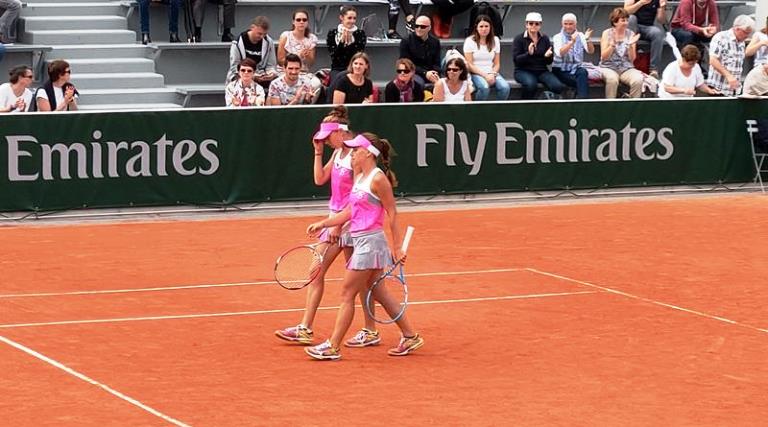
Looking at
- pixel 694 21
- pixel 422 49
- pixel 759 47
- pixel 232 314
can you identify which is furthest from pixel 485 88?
pixel 232 314

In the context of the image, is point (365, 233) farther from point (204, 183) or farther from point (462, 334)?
point (204, 183)

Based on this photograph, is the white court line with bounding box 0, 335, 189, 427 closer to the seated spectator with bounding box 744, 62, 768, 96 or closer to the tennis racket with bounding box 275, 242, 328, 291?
the tennis racket with bounding box 275, 242, 328, 291

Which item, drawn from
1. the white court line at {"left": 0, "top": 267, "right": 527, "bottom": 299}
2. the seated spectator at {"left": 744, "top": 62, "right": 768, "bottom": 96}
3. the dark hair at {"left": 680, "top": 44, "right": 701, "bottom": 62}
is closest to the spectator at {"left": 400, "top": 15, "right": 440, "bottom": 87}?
the dark hair at {"left": 680, "top": 44, "right": 701, "bottom": 62}

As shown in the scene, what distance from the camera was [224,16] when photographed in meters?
24.9

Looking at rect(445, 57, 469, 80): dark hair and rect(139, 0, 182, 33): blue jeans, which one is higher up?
rect(139, 0, 182, 33): blue jeans

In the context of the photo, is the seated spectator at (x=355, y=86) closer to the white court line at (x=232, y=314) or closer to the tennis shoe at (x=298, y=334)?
the white court line at (x=232, y=314)

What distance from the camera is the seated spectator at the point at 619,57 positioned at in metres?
24.4

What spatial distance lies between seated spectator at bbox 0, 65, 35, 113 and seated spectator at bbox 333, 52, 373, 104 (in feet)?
13.9

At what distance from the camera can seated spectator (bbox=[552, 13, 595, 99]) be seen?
2422 cm

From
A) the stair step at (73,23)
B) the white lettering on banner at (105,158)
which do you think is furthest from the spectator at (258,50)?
the stair step at (73,23)

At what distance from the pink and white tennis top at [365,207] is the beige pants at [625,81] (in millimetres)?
13345

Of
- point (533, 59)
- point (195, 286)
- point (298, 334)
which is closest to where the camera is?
point (298, 334)

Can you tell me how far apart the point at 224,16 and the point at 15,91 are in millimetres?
5940

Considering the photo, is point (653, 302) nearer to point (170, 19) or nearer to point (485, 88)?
point (485, 88)
